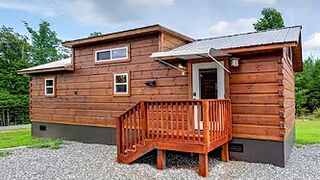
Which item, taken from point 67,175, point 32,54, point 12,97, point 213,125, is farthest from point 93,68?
point 32,54

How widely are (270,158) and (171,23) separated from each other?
11819 mm

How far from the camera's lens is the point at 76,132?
1012cm

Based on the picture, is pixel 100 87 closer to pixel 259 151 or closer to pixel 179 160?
pixel 179 160

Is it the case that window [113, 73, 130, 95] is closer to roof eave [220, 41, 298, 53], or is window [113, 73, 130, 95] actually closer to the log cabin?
the log cabin

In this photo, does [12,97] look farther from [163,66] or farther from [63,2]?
[163,66]

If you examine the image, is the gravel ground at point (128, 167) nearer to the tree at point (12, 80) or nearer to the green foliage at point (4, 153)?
the green foliage at point (4, 153)

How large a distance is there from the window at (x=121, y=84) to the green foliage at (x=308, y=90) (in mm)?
16008

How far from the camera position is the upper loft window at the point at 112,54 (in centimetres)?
878

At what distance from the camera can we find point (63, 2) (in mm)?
13383

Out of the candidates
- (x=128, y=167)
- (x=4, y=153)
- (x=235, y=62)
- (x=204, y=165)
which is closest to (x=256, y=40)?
(x=235, y=62)

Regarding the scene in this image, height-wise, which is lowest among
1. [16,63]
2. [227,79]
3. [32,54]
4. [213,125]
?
[213,125]

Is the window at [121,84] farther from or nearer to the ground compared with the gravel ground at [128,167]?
farther from the ground

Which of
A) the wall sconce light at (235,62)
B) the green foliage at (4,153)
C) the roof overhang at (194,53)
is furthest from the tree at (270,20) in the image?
the green foliage at (4,153)

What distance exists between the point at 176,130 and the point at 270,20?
61.8 feet
